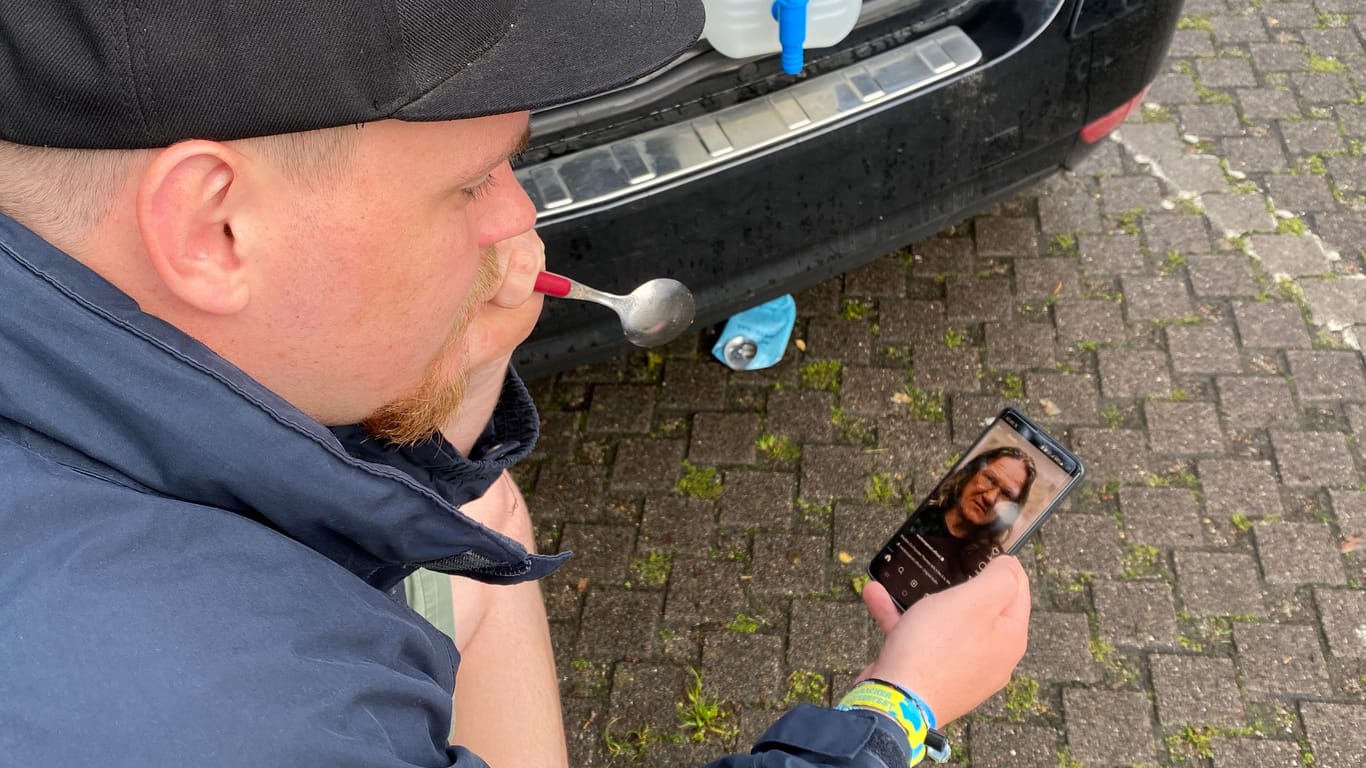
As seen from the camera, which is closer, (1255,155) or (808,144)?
(808,144)

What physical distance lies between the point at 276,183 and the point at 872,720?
939 mm

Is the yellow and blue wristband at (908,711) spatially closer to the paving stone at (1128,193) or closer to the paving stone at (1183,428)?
the paving stone at (1183,428)

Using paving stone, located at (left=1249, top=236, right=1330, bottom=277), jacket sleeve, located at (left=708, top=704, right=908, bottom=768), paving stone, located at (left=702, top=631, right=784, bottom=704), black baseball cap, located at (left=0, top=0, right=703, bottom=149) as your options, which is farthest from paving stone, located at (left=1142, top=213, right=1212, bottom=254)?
black baseball cap, located at (left=0, top=0, right=703, bottom=149)

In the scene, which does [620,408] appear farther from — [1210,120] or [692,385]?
[1210,120]

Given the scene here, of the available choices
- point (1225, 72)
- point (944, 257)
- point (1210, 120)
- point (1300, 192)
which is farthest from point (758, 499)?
point (1225, 72)

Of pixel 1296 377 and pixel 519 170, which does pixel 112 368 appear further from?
pixel 1296 377

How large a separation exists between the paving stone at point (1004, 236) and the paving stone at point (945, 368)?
1.35 ft

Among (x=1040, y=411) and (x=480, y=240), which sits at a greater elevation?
(x=480, y=240)

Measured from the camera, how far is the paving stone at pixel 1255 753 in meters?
2.05

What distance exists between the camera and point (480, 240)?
116cm

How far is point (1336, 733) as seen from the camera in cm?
207

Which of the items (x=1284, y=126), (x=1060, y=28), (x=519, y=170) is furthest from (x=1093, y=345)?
(x=519, y=170)

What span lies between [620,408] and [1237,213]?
1909 millimetres

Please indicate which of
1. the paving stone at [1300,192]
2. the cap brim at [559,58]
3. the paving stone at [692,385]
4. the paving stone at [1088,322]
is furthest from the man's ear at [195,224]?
the paving stone at [1300,192]
